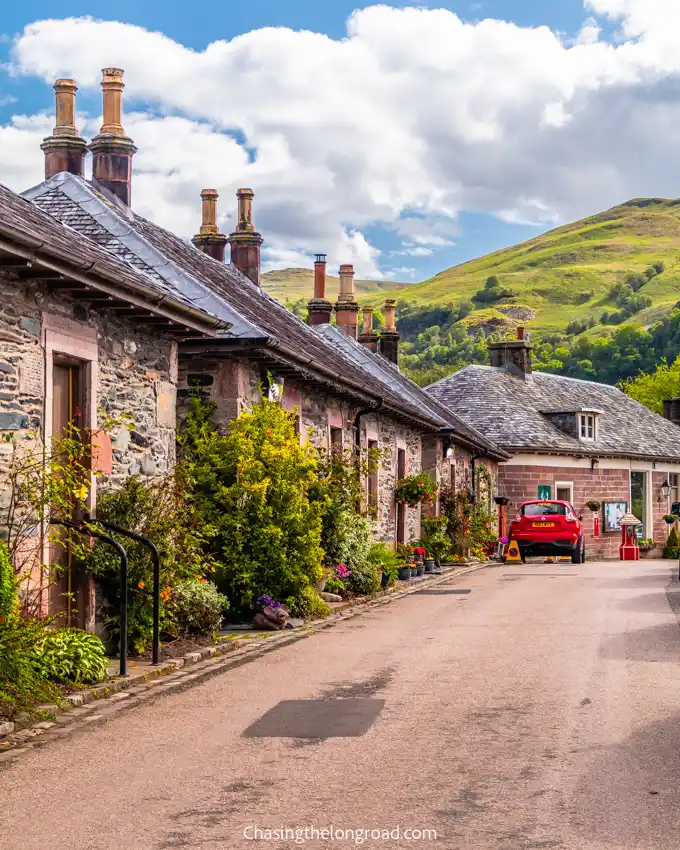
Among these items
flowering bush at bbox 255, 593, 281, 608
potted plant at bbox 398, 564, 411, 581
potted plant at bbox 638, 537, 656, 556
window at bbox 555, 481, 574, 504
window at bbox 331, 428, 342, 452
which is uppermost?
window at bbox 331, 428, 342, 452

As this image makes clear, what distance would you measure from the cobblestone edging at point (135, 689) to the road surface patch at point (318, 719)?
3.65 feet

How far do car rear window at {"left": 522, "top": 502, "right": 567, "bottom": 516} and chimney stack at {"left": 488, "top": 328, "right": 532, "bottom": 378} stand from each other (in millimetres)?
15605

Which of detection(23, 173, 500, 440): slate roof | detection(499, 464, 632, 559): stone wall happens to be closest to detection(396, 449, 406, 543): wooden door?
detection(23, 173, 500, 440): slate roof

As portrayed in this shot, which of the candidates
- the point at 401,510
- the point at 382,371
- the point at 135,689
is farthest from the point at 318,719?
the point at 382,371

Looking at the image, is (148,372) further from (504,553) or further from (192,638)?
(504,553)

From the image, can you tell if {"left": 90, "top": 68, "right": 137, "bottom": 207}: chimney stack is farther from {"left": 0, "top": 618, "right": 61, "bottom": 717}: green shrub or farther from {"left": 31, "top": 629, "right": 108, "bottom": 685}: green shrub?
{"left": 0, "top": 618, "right": 61, "bottom": 717}: green shrub

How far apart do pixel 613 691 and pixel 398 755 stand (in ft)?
9.76

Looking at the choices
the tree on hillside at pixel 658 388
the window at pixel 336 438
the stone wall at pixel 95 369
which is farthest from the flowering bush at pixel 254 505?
the tree on hillside at pixel 658 388

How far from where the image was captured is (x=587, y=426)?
1758 inches

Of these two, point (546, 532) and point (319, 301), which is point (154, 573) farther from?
point (546, 532)

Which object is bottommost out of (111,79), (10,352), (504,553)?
(504,553)

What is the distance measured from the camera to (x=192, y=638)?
1212 cm

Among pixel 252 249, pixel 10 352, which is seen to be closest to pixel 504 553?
pixel 252 249

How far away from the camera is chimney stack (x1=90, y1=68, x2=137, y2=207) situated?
1761 cm
